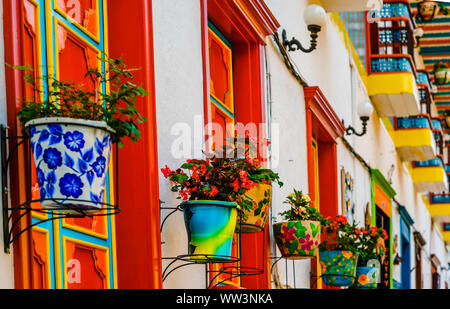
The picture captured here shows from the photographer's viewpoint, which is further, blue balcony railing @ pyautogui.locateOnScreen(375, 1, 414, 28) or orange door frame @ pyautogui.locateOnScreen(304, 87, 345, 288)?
blue balcony railing @ pyautogui.locateOnScreen(375, 1, 414, 28)

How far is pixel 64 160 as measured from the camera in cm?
373

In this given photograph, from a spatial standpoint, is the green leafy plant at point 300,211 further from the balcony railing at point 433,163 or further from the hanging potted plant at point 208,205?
the balcony railing at point 433,163

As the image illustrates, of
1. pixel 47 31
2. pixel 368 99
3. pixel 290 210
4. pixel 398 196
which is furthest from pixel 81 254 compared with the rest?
pixel 398 196

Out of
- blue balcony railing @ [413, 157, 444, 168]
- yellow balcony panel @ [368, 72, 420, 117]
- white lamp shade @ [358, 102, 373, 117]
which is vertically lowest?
blue balcony railing @ [413, 157, 444, 168]

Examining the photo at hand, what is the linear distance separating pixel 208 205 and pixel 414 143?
1676cm

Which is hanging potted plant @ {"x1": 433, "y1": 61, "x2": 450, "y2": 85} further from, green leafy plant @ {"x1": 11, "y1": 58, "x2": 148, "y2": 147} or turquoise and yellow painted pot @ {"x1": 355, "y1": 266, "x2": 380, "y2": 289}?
green leafy plant @ {"x1": 11, "y1": 58, "x2": 148, "y2": 147}

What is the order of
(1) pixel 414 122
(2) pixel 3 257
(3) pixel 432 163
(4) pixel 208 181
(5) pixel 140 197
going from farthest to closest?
(3) pixel 432 163 → (1) pixel 414 122 → (4) pixel 208 181 → (5) pixel 140 197 → (2) pixel 3 257

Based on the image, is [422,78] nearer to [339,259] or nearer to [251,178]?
[339,259]

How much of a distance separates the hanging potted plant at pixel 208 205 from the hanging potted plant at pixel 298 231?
2.63 meters

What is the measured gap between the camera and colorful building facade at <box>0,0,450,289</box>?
4059mm

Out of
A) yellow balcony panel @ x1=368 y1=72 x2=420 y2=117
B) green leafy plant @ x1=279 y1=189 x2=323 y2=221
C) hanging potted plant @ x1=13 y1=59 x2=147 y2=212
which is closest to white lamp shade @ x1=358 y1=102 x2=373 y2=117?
yellow balcony panel @ x1=368 y1=72 x2=420 y2=117

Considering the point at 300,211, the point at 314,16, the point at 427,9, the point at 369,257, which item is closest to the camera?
the point at 300,211

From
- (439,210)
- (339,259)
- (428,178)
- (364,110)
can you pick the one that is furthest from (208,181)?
(439,210)

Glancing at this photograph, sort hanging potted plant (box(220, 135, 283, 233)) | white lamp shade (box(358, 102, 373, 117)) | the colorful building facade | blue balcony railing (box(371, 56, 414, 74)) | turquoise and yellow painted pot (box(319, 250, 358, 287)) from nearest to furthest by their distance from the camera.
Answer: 1. the colorful building facade
2. hanging potted plant (box(220, 135, 283, 233))
3. turquoise and yellow painted pot (box(319, 250, 358, 287))
4. white lamp shade (box(358, 102, 373, 117))
5. blue balcony railing (box(371, 56, 414, 74))
